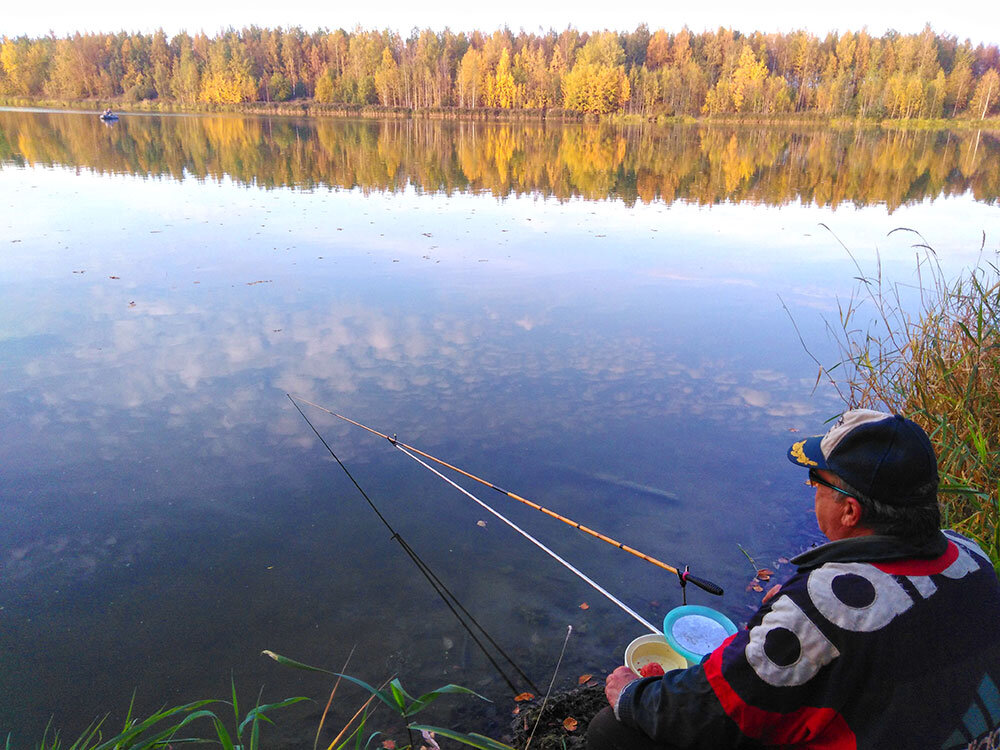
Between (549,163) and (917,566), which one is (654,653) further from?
(549,163)

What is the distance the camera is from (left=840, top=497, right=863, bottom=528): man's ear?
62.3 inches

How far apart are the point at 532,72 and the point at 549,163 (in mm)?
62032

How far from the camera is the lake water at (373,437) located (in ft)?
10.6

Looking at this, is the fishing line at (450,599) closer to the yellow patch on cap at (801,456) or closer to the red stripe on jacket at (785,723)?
the red stripe on jacket at (785,723)


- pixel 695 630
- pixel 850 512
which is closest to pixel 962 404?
pixel 695 630

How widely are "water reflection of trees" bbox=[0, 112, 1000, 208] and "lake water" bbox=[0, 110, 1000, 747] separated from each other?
616cm

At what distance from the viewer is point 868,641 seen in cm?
134

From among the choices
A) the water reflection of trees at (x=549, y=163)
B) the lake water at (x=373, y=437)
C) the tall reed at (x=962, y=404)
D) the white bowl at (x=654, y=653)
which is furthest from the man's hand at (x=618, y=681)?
the water reflection of trees at (x=549, y=163)

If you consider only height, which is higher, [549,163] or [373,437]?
[549,163]

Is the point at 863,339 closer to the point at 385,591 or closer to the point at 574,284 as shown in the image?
the point at 574,284

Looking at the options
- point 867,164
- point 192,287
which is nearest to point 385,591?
point 192,287

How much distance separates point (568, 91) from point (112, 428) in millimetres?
79355

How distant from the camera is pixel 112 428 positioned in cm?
511

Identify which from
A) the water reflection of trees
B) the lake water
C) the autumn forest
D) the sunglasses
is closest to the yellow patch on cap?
the sunglasses
